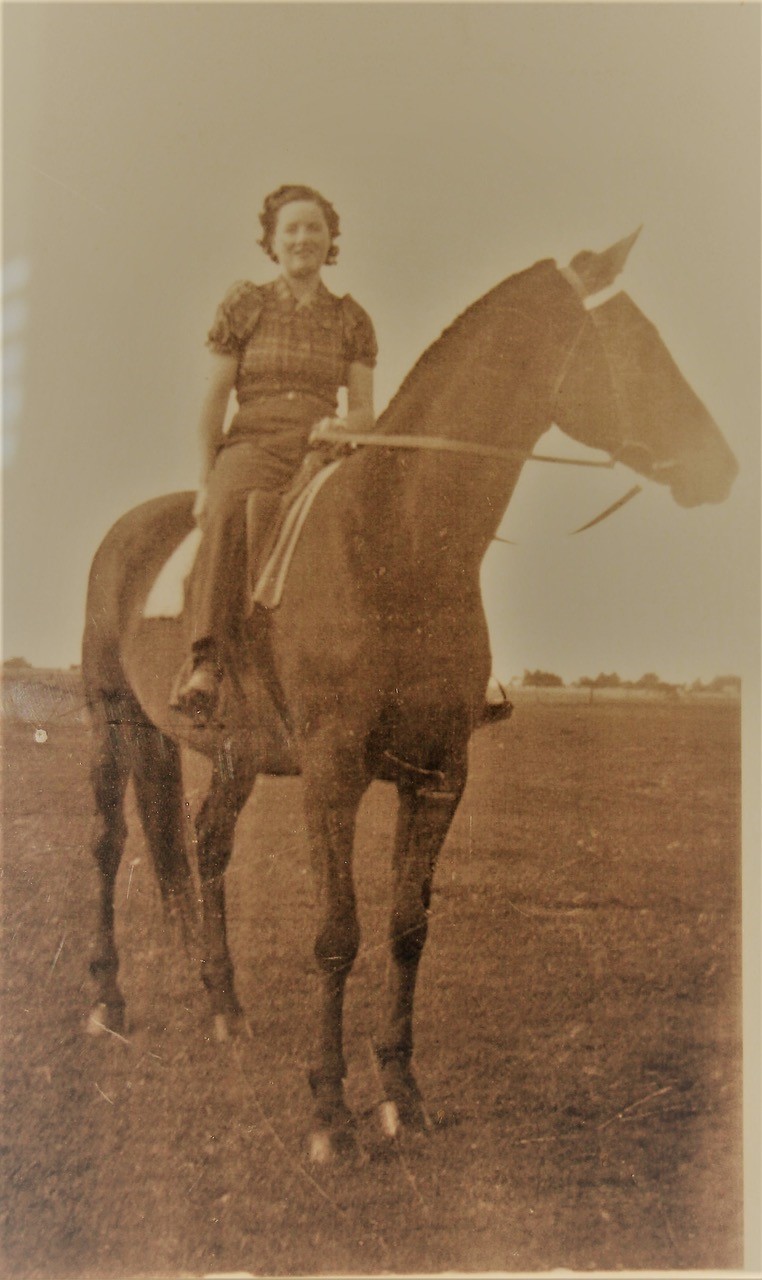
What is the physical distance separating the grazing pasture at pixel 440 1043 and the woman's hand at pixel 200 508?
65 centimetres

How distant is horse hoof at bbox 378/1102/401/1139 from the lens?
2670 mm

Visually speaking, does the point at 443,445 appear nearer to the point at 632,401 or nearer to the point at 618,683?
the point at 632,401

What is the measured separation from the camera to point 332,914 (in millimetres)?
2623

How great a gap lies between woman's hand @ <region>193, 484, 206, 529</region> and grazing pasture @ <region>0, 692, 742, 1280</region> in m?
0.65

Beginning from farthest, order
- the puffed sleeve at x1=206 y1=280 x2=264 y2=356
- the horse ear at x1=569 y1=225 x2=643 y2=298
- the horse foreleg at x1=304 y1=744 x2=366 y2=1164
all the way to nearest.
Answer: the puffed sleeve at x1=206 y1=280 x2=264 y2=356
the horse ear at x1=569 y1=225 x2=643 y2=298
the horse foreleg at x1=304 y1=744 x2=366 y2=1164

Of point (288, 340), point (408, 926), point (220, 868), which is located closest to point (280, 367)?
point (288, 340)

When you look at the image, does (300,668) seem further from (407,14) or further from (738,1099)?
(407,14)

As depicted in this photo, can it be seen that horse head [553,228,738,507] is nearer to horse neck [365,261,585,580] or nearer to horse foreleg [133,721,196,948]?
horse neck [365,261,585,580]

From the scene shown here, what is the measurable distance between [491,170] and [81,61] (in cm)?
123

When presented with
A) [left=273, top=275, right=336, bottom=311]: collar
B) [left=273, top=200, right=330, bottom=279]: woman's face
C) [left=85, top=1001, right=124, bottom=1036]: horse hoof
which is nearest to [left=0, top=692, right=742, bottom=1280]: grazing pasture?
[left=85, top=1001, right=124, bottom=1036]: horse hoof

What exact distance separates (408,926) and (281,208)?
1974 mm

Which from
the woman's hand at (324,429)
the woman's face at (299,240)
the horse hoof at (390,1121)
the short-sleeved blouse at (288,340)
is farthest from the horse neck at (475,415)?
the horse hoof at (390,1121)

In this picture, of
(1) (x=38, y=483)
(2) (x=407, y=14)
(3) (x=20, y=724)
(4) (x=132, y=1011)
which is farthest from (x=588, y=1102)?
(2) (x=407, y=14)

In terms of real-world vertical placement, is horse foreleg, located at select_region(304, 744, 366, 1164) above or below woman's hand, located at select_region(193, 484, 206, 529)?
below
